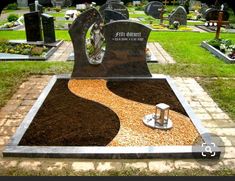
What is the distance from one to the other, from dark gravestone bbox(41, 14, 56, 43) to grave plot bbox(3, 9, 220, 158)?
5.05 meters

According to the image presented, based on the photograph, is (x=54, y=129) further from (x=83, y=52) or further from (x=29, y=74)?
(x=29, y=74)

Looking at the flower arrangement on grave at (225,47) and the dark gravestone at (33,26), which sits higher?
the dark gravestone at (33,26)

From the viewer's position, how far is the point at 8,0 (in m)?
4.91

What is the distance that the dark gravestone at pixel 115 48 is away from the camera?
9.09 m

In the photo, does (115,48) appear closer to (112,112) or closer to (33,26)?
(112,112)

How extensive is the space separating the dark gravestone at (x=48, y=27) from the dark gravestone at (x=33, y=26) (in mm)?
434

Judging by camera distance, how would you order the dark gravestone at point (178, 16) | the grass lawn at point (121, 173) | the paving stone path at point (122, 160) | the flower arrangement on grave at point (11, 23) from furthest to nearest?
the dark gravestone at point (178, 16)
the flower arrangement on grave at point (11, 23)
the paving stone path at point (122, 160)
the grass lawn at point (121, 173)

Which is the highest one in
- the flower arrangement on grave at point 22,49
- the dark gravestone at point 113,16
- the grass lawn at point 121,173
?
the dark gravestone at point 113,16

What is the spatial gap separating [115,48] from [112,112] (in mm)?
2874

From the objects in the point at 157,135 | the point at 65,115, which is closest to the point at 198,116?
the point at 157,135

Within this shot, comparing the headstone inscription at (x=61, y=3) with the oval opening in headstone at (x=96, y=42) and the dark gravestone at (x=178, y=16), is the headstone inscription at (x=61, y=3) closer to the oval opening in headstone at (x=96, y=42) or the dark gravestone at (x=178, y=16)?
the dark gravestone at (x=178, y=16)

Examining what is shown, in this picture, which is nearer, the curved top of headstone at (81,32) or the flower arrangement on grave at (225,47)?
the curved top of headstone at (81,32)

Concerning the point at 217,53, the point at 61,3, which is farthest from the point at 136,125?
the point at 61,3

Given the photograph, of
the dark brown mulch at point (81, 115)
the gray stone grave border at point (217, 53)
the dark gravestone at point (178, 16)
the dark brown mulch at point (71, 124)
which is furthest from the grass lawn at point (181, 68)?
the dark gravestone at point (178, 16)
